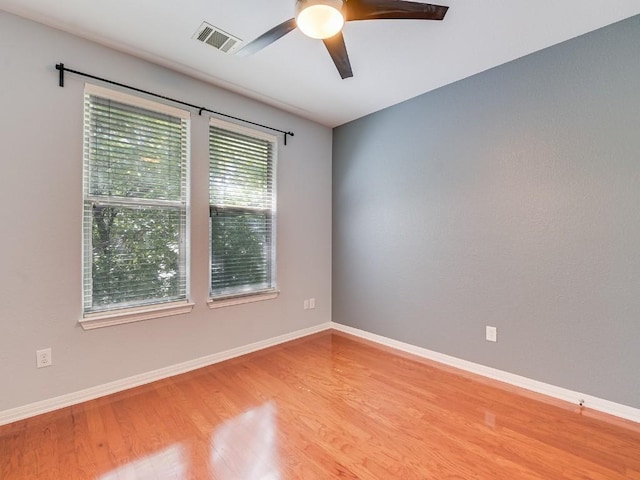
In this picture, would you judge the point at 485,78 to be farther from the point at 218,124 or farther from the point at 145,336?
the point at 145,336

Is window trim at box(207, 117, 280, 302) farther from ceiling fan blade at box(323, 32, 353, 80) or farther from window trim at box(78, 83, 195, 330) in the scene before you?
ceiling fan blade at box(323, 32, 353, 80)

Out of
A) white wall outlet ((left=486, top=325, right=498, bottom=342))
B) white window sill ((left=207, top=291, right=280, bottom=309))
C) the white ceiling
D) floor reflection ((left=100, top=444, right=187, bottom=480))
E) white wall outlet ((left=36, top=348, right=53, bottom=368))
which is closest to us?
floor reflection ((left=100, top=444, right=187, bottom=480))

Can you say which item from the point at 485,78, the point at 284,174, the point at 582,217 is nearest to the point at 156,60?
the point at 284,174

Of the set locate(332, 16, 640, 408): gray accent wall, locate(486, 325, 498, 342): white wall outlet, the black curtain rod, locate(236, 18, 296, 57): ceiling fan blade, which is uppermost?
locate(236, 18, 296, 57): ceiling fan blade

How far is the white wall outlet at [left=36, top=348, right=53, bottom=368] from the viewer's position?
203 centimetres

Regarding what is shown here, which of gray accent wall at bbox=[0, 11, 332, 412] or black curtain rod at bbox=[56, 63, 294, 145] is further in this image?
black curtain rod at bbox=[56, 63, 294, 145]

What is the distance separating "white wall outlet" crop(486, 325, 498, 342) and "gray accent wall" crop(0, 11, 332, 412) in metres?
2.52

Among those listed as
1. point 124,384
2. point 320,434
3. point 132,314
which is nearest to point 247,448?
point 320,434

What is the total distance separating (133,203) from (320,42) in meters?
1.88

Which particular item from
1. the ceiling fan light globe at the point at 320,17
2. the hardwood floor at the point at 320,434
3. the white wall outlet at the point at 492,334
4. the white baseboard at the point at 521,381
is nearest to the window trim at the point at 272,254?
the hardwood floor at the point at 320,434

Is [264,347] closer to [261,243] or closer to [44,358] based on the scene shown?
[261,243]

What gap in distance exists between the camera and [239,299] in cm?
305

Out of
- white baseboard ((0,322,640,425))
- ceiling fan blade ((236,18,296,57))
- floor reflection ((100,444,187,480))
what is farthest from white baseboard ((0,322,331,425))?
ceiling fan blade ((236,18,296,57))

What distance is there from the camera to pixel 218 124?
2.90 metres
